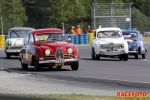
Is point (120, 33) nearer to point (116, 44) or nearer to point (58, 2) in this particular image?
point (116, 44)

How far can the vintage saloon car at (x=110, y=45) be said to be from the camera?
1094 inches

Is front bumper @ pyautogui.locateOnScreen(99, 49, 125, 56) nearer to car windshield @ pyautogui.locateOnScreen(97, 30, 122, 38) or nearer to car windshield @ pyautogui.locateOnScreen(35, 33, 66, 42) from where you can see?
car windshield @ pyautogui.locateOnScreen(97, 30, 122, 38)

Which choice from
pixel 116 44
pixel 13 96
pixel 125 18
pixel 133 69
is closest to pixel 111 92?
pixel 13 96

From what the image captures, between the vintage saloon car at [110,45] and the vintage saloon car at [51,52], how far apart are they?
19.0 feet

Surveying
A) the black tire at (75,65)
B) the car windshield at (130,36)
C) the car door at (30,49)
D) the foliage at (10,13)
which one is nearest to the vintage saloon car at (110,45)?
the car windshield at (130,36)

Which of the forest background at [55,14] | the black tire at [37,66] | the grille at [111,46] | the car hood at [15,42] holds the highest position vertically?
the forest background at [55,14]

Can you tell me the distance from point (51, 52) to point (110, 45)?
288 inches

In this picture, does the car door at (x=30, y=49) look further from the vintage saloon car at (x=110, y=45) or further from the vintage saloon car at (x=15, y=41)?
the vintage saloon car at (x=15, y=41)

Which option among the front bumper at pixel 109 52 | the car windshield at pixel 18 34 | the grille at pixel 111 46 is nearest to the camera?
the front bumper at pixel 109 52

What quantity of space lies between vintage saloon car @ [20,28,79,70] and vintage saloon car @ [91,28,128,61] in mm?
5780

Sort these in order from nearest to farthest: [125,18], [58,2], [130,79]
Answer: [130,79], [125,18], [58,2]

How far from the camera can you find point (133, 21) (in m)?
78.9

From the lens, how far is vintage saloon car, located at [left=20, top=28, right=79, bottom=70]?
21.2 m

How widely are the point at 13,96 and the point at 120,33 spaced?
53.3 ft
